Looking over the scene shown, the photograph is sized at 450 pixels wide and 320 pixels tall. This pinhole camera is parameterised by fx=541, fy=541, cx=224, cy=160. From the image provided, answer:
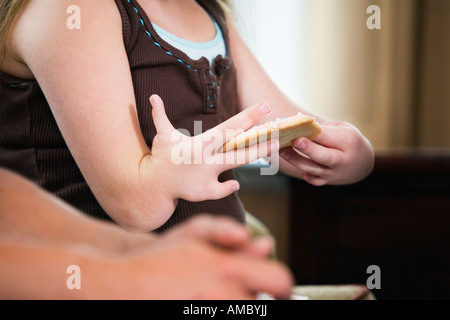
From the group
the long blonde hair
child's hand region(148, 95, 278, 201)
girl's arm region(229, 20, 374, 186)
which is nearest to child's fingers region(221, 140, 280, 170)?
child's hand region(148, 95, 278, 201)

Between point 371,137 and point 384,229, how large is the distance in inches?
29.4

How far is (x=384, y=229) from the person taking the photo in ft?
4.78

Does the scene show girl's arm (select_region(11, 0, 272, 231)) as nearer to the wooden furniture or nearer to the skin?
the skin

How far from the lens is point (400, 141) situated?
7.15ft

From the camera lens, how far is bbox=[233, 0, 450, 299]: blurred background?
145 cm

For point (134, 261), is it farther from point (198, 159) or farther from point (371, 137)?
point (371, 137)

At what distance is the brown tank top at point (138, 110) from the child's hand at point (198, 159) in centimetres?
11

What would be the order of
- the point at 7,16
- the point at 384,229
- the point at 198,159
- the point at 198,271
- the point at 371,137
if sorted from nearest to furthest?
1. the point at 198,271
2. the point at 198,159
3. the point at 7,16
4. the point at 384,229
5. the point at 371,137

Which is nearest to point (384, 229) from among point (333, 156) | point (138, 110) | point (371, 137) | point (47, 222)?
point (371, 137)

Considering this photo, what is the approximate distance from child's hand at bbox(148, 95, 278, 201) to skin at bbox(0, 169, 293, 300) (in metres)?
0.14

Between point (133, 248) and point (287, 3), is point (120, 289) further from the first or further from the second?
point (287, 3)

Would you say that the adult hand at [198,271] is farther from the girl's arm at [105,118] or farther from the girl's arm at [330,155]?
the girl's arm at [330,155]

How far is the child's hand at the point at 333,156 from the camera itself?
0.59 m
